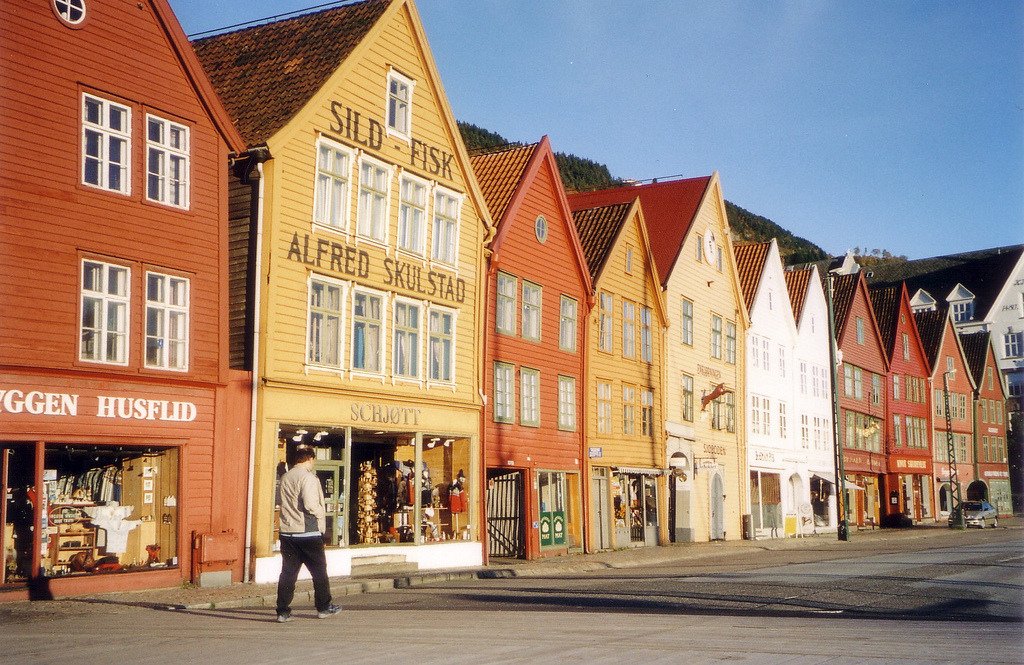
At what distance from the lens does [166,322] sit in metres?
19.7

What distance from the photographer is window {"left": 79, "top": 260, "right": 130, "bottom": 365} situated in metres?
18.4

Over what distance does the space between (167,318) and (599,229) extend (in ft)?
60.0

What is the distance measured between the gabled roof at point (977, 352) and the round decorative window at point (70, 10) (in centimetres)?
6728

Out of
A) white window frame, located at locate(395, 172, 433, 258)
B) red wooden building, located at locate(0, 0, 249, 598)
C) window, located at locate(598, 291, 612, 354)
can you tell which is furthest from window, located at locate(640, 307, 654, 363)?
red wooden building, located at locate(0, 0, 249, 598)

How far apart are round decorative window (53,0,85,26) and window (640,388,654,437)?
21.9 meters

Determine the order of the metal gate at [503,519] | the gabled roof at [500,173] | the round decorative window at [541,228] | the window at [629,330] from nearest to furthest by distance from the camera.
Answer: the metal gate at [503,519] < the gabled roof at [500,173] < the round decorative window at [541,228] < the window at [629,330]

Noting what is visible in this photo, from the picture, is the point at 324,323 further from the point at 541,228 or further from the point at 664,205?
the point at 664,205

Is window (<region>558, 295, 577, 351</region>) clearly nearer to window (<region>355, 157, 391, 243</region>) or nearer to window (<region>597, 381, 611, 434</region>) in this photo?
window (<region>597, 381, 611, 434</region>)

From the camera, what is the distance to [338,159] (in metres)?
23.8

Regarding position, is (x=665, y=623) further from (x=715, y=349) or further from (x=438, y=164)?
(x=715, y=349)

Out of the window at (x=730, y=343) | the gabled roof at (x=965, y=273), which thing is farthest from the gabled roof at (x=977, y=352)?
the window at (x=730, y=343)

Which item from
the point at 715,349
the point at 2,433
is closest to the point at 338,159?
the point at 2,433

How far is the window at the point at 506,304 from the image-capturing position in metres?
29.5

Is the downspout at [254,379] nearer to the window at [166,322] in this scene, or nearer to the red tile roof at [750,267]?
the window at [166,322]
